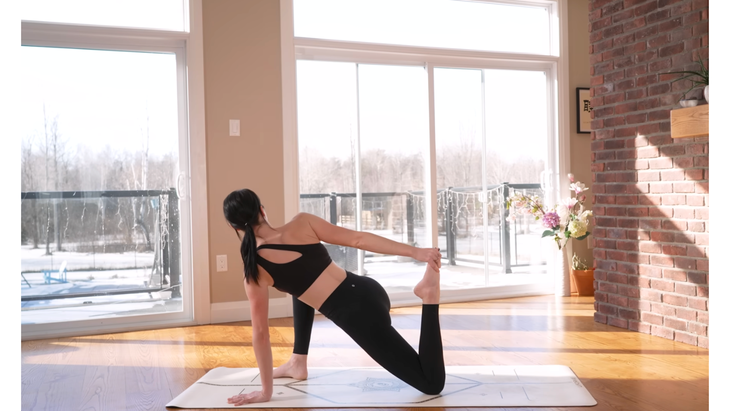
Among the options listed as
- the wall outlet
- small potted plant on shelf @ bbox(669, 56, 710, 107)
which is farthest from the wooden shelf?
the wall outlet

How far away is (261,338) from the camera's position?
2.36 meters

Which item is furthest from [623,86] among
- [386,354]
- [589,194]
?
[386,354]

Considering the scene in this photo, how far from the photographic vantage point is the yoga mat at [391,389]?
8.00 feet

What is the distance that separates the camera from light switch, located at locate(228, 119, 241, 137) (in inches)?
169

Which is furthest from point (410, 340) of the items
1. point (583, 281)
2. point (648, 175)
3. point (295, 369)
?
point (583, 281)

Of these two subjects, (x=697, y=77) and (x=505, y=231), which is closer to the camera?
(x=697, y=77)

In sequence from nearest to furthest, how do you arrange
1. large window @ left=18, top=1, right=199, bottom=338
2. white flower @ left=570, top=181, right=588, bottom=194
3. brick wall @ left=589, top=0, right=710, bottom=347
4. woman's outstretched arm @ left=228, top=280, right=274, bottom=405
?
1. woman's outstretched arm @ left=228, top=280, right=274, bottom=405
2. brick wall @ left=589, top=0, right=710, bottom=347
3. large window @ left=18, top=1, right=199, bottom=338
4. white flower @ left=570, top=181, right=588, bottom=194

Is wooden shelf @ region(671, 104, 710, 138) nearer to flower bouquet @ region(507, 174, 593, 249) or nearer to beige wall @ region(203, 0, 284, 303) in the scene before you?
flower bouquet @ region(507, 174, 593, 249)

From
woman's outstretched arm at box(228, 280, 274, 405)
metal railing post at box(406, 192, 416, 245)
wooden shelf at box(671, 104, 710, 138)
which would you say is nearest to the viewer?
woman's outstretched arm at box(228, 280, 274, 405)

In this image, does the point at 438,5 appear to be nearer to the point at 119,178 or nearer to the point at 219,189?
the point at 219,189

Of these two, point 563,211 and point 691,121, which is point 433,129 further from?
point 691,121

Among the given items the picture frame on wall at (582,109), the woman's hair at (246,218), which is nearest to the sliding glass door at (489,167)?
the picture frame on wall at (582,109)

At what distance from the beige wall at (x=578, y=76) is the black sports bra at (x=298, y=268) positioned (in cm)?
349

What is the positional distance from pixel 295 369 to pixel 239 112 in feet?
7.05
